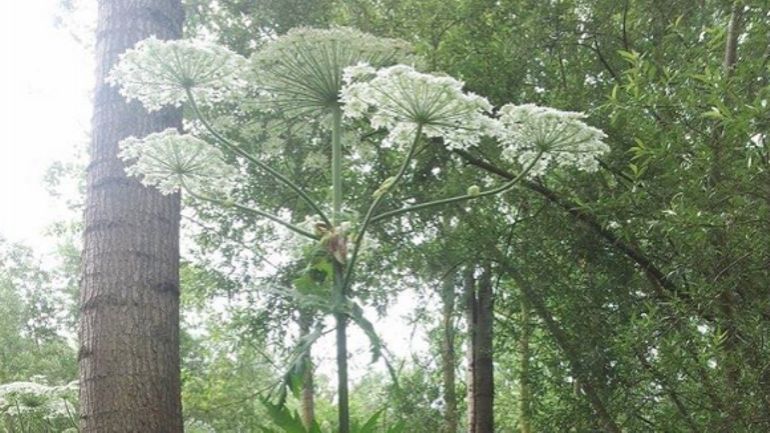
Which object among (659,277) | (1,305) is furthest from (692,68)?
(1,305)

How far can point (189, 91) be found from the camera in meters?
1.39

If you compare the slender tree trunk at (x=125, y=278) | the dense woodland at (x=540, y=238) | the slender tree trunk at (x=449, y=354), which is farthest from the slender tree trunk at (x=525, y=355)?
the slender tree trunk at (x=125, y=278)

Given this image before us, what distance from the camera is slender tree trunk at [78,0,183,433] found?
1754 millimetres

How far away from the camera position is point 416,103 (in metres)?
1.25

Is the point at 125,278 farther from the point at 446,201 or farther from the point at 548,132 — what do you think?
the point at 548,132

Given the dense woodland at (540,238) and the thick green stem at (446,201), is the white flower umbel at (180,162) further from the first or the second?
the thick green stem at (446,201)

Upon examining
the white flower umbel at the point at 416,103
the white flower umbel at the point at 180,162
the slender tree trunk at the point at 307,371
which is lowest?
the slender tree trunk at the point at 307,371

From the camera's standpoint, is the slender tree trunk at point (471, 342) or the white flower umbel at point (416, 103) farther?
the slender tree trunk at point (471, 342)

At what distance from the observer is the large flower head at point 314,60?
1.32 metres

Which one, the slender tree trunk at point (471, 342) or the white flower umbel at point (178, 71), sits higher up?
the white flower umbel at point (178, 71)

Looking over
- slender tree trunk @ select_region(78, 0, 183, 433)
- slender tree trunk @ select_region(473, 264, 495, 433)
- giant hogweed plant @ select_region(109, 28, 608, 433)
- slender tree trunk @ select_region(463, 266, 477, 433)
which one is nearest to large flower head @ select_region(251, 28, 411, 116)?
giant hogweed plant @ select_region(109, 28, 608, 433)

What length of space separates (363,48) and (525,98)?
5.64 feet

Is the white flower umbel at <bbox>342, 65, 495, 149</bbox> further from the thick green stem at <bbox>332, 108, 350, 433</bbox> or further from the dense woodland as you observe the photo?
the dense woodland

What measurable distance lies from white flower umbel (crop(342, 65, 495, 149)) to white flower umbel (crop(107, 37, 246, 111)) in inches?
9.7
